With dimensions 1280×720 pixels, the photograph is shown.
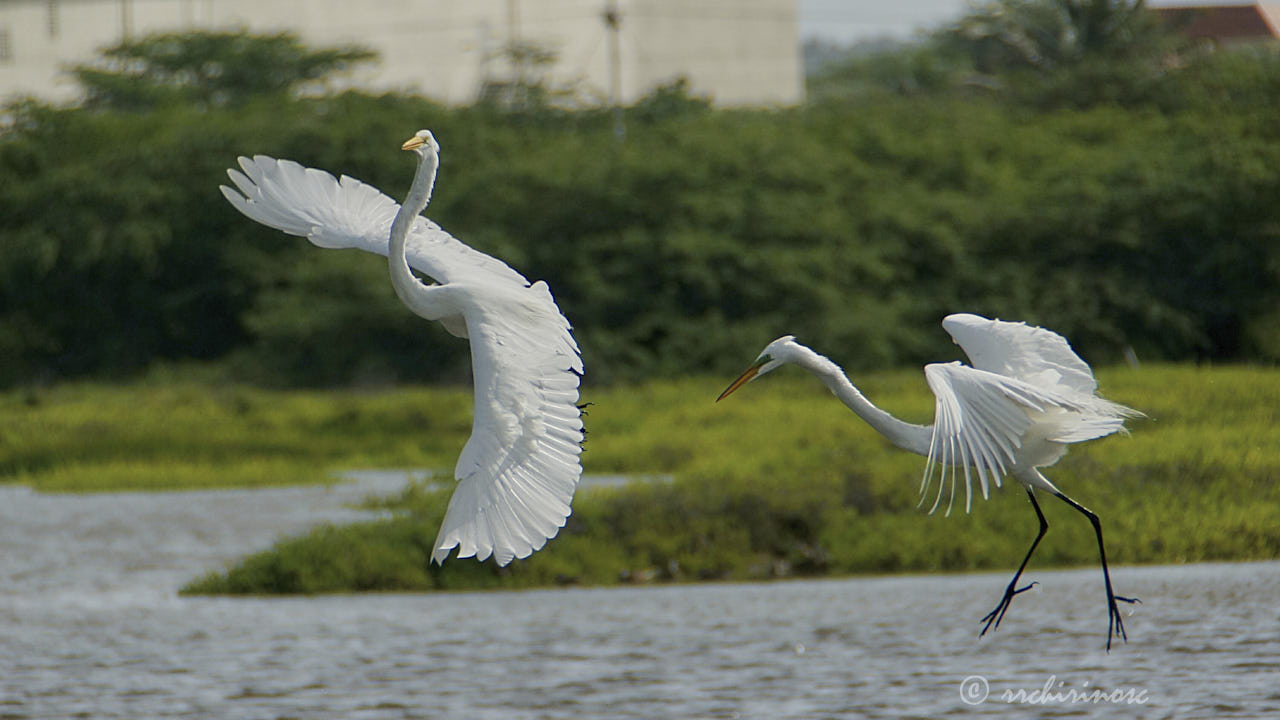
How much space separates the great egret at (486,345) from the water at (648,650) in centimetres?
307

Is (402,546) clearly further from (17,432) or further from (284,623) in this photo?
(17,432)

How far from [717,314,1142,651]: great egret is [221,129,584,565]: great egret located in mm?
778

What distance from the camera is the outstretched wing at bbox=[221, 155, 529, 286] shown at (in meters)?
7.49

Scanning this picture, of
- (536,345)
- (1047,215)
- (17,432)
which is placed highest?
(536,345)

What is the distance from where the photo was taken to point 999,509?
13.1 meters

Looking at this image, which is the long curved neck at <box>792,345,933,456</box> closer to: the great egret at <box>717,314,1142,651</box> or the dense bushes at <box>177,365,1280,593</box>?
the great egret at <box>717,314,1142,651</box>

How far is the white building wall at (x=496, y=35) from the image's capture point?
123 ft

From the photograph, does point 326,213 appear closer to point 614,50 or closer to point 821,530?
point 821,530

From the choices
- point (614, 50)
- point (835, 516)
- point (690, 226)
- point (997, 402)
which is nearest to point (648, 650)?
point (835, 516)

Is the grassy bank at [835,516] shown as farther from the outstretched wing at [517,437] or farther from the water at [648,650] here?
the outstretched wing at [517,437]

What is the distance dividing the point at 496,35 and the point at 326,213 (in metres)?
31.5

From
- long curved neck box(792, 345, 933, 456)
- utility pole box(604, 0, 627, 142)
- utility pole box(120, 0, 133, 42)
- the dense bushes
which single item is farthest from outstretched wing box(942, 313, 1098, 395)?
utility pole box(120, 0, 133, 42)

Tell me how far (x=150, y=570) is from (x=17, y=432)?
330 inches

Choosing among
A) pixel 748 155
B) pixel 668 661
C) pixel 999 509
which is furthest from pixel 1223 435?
pixel 748 155
